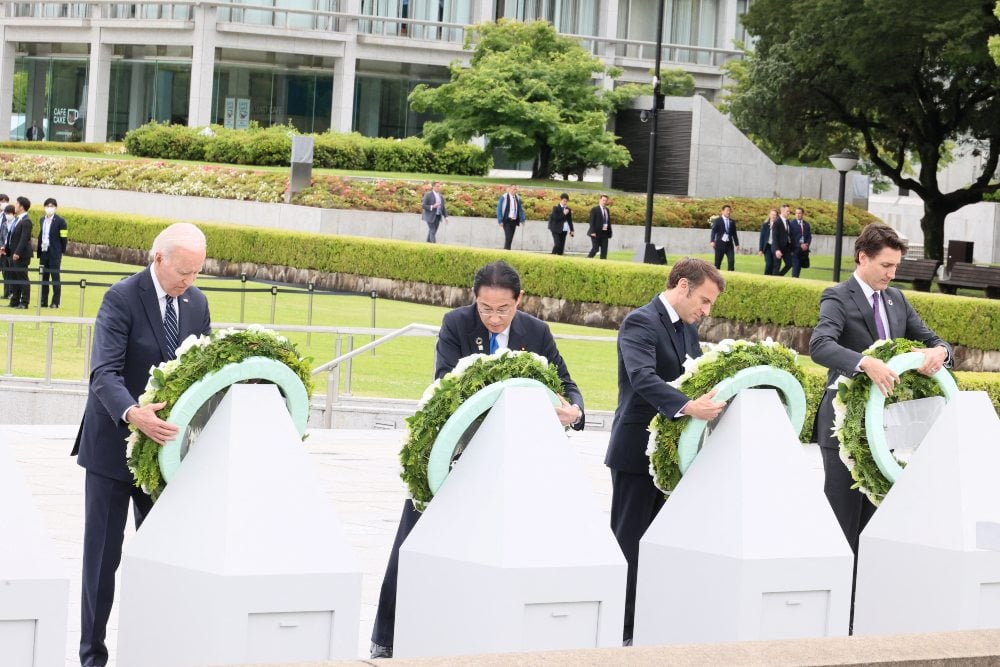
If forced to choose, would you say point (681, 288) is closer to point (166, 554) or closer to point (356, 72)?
point (166, 554)

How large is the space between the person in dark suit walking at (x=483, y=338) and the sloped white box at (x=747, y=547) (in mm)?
550

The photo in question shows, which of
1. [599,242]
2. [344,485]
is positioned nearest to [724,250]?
[599,242]

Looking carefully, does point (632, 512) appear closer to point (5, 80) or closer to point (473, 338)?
point (473, 338)

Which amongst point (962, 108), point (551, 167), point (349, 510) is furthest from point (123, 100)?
point (349, 510)

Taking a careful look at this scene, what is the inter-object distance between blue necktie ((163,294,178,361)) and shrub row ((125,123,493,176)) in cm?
3581

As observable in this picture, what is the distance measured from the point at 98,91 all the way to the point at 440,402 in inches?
1940

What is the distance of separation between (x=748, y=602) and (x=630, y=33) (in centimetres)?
5453

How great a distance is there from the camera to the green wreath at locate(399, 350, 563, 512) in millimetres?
5000

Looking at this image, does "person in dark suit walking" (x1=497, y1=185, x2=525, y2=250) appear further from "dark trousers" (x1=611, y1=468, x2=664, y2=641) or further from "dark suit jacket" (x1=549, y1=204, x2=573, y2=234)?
"dark trousers" (x1=611, y1=468, x2=664, y2=641)

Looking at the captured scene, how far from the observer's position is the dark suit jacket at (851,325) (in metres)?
6.43

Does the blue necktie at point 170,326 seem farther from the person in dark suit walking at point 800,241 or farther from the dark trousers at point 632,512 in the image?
the person in dark suit walking at point 800,241

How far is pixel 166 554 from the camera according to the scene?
442 centimetres

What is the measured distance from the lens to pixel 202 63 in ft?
161

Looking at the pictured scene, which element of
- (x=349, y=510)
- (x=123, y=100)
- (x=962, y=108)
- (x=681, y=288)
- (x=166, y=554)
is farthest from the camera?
(x=123, y=100)
